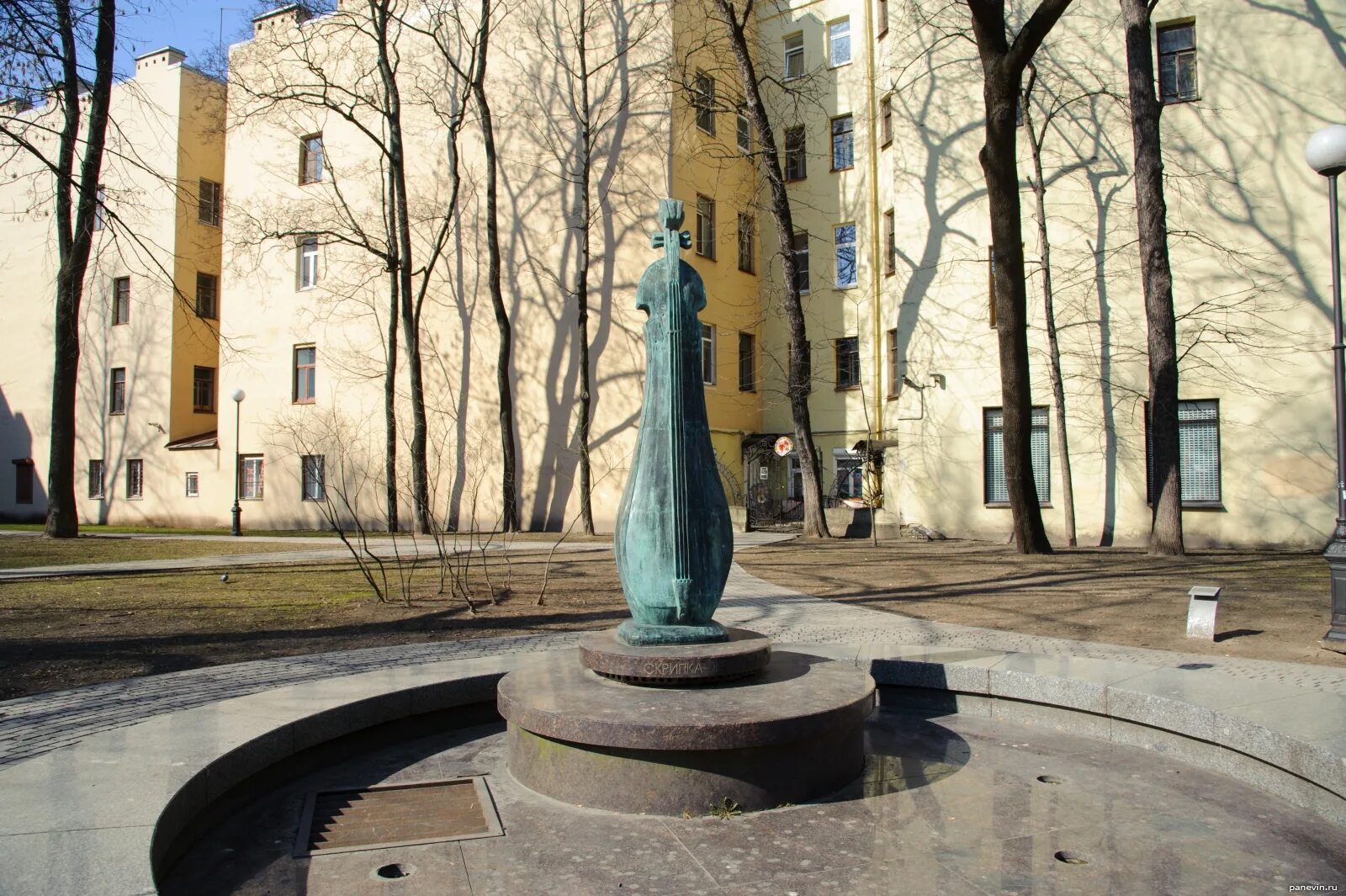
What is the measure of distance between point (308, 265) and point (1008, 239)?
2315cm

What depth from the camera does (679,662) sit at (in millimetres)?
5344

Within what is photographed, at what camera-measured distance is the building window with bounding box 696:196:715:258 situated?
27339 mm

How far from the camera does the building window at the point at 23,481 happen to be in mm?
38312

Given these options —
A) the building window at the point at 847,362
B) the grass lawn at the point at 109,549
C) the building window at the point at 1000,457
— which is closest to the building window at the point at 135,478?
the grass lawn at the point at 109,549

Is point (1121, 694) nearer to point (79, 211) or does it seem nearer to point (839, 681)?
point (839, 681)

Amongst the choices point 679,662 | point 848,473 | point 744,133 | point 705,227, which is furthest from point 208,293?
point 679,662

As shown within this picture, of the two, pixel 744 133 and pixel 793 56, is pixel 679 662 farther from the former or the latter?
pixel 793 56

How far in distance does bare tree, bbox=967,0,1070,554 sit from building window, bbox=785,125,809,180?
48.5 feet

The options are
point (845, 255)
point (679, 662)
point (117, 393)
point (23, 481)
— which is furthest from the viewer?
point (23, 481)

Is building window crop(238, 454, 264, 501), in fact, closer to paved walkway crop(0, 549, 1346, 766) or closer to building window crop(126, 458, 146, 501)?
building window crop(126, 458, 146, 501)

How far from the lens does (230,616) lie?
10.2 meters

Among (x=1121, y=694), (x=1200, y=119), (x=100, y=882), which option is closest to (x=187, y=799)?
(x=100, y=882)

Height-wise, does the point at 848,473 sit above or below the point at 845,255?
below

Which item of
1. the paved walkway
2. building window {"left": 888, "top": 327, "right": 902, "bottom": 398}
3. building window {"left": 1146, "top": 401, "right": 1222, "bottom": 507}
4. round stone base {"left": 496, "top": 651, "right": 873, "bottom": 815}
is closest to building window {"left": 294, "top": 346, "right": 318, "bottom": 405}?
building window {"left": 888, "top": 327, "right": 902, "bottom": 398}
